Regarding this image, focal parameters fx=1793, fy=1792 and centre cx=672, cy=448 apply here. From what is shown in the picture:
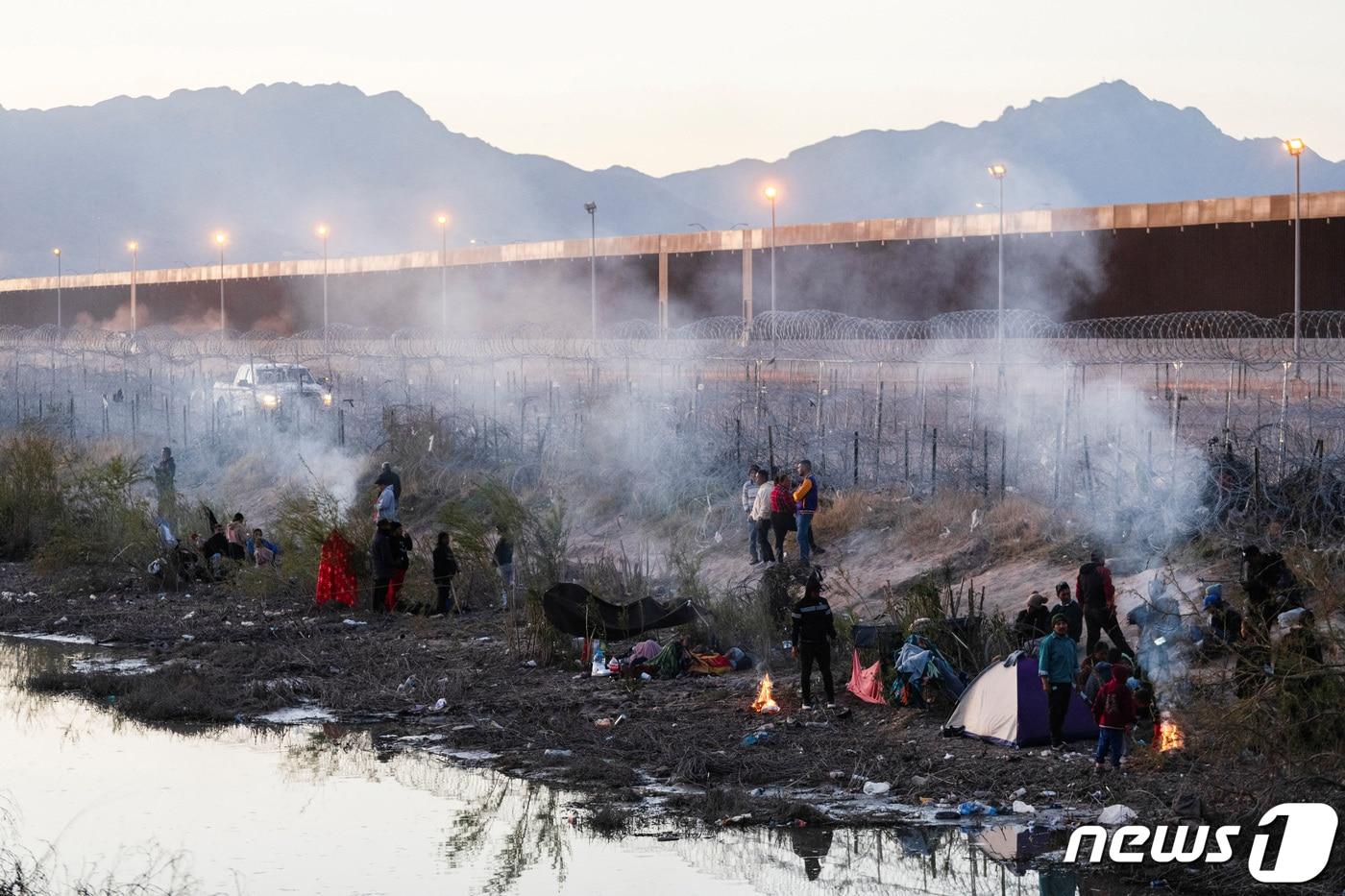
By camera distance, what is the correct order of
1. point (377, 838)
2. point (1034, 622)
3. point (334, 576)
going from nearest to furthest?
point (377, 838)
point (1034, 622)
point (334, 576)

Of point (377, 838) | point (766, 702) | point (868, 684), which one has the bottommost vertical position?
point (377, 838)

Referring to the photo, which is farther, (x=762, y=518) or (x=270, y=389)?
(x=270, y=389)

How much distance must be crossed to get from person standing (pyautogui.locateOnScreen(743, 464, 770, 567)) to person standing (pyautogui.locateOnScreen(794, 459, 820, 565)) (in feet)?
2.02

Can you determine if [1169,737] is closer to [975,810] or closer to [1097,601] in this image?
[975,810]

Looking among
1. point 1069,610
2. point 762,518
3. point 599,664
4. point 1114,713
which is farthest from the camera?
point 762,518

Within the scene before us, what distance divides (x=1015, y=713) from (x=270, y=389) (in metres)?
28.9

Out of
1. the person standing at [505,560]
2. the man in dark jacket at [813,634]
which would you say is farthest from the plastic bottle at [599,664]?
the person standing at [505,560]

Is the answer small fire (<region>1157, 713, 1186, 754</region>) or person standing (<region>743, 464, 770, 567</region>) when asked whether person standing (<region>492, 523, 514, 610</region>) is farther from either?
small fire (<region>1157, 713, 1186, 754</region>)

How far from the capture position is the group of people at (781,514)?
21453mm

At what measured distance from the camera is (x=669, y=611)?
59.7ft

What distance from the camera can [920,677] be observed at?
Answer: 15039mm

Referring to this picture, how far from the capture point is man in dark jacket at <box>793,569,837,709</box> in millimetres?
15133

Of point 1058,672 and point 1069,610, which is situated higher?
point 1069,610

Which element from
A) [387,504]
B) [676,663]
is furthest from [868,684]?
[387,504]
